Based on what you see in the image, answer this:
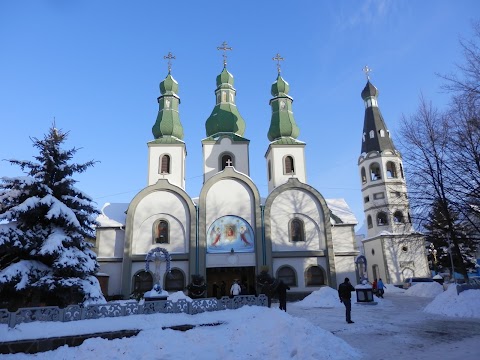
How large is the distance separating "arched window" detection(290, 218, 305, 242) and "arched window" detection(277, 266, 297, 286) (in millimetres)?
2176

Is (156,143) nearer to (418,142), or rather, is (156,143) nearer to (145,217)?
(145,217)

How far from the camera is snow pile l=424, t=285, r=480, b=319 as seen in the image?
43.8ft

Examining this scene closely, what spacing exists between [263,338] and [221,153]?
24857 millimetres

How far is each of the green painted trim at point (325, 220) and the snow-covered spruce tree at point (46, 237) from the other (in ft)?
49.3

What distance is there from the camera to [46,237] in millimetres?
13148

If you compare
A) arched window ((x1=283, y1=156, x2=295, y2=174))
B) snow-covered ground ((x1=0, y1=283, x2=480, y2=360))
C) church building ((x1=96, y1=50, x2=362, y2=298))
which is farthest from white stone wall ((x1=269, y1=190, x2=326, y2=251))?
snow-covered ground ((x1=0, y1=283, x2=480, y2=360))

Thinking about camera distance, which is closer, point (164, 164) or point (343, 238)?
point (343, 238)

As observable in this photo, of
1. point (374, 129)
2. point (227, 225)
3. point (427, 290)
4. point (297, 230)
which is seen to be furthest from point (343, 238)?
point (374, 129)

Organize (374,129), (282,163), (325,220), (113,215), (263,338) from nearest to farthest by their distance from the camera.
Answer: (263,338), (325,220), (113,215), (282,163), (374,129)

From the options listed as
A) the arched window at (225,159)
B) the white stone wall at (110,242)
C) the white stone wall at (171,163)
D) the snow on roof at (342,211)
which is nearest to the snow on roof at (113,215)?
the white stone wall at (110,242)

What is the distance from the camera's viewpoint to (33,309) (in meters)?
10.1

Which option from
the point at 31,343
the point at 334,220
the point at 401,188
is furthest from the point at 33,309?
the point at 401,188

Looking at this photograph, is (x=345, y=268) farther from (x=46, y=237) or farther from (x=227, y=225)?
(x=46, y=237)

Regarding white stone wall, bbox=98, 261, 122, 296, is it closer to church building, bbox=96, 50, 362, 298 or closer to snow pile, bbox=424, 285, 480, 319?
church building, bbox=96, 50, 362, 298
